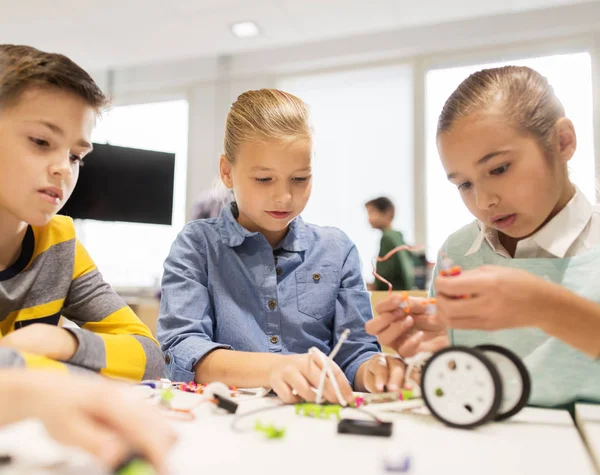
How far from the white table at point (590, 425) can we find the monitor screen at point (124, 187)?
2.07 meters

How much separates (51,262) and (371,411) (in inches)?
23.7

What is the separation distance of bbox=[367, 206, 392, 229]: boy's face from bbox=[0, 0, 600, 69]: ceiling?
139cm

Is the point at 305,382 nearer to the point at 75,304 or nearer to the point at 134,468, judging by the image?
the point at 134,468

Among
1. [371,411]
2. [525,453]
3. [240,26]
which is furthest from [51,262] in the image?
[240,26]

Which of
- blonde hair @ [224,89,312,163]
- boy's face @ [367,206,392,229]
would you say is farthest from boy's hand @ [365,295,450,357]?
boy's face @ [367,206,392,229]

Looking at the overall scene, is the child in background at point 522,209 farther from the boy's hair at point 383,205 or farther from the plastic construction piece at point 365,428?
the boy's hair at point 383,205

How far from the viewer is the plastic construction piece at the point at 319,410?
0.62 meters

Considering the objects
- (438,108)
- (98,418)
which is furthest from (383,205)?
(98,418)

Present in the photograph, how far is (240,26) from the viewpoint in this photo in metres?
3.91

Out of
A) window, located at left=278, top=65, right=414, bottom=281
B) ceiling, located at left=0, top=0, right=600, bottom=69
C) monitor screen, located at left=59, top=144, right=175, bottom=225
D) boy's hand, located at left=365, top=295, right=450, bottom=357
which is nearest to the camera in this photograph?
boy's hand, located at left=365, top=295, right=450, bottom=357

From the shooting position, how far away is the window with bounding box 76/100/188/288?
464cm

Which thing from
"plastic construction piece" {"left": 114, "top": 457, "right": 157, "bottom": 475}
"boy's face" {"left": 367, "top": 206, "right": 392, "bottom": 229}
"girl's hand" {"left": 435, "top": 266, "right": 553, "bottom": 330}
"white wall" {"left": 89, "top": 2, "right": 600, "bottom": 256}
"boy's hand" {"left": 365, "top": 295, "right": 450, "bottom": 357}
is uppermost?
"white wall" {"left": 89, "top": 2, "right": 600, "bottom": 256}

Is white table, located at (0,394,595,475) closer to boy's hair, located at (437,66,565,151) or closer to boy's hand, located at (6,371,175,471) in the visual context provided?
boy's hand, located at (6,371,175,471)

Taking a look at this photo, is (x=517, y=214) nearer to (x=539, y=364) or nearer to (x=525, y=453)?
(x=539, y=364)
